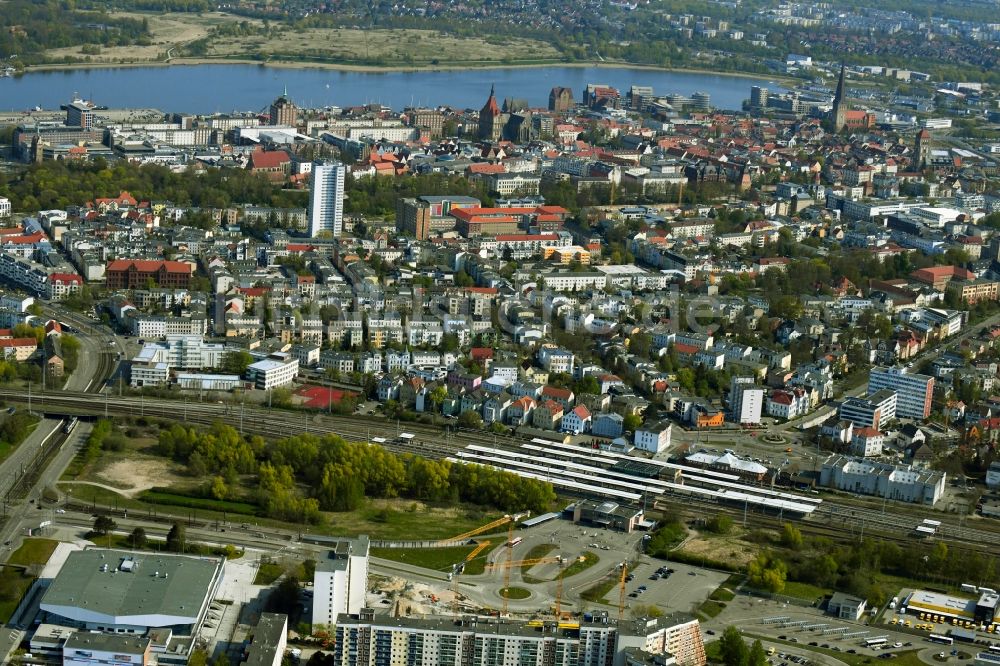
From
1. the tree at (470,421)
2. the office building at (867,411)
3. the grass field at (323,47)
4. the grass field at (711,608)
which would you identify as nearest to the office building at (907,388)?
the office building at (867,411)

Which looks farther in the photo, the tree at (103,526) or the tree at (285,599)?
the tree at (103,526)

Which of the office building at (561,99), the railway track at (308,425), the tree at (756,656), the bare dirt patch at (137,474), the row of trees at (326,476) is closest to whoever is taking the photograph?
the tree at (756,656)

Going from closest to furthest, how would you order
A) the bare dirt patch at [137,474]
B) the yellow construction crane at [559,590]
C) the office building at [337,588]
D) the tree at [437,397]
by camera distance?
the office building at [337,588]
the yellow construction crane at [559,590]
the bare dirt patch at [137,474]
the tree at [437,397]

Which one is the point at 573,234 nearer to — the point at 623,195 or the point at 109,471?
the point at 623,195

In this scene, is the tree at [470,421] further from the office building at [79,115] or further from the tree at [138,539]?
the office building at [79,115]

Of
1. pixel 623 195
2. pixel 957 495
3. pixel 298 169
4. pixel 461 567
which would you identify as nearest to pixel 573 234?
pixel 623 195

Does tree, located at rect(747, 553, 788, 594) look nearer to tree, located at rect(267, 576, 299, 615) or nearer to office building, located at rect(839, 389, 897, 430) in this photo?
tree, located at rect(267, 576, 299, 615)
